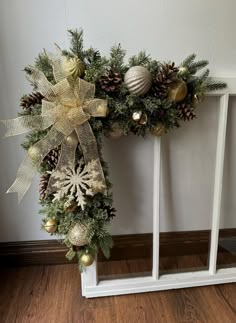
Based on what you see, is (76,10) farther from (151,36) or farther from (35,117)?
(35,117)

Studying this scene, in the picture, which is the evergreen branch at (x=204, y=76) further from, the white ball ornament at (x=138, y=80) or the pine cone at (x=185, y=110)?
the white ball ornament at (x=138, y=80)

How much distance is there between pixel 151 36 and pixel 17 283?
1029mm

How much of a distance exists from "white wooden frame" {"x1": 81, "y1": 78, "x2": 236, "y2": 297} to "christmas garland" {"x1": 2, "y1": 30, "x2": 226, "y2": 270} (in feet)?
0.48

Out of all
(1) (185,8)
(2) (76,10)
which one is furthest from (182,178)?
(2) (76,10)

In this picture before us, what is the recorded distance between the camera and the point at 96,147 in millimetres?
881

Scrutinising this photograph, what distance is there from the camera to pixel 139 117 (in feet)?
2.88

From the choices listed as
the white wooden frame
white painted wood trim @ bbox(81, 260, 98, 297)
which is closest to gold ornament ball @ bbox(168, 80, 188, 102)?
the white wooden frame

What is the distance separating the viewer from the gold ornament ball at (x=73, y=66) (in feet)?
2.74

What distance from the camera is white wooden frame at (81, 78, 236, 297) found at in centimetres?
104

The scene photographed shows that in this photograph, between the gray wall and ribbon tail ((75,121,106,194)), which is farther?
the gray wall

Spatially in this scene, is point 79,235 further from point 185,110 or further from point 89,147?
point 185,110

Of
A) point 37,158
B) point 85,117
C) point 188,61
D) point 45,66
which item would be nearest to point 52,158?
point 37,158

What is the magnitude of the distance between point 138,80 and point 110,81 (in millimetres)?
80

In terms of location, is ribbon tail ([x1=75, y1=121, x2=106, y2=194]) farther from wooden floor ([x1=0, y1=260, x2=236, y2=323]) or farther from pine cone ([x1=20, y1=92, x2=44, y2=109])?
wooden floor ([x1=0, y1=260, x2=236, y2=323])
